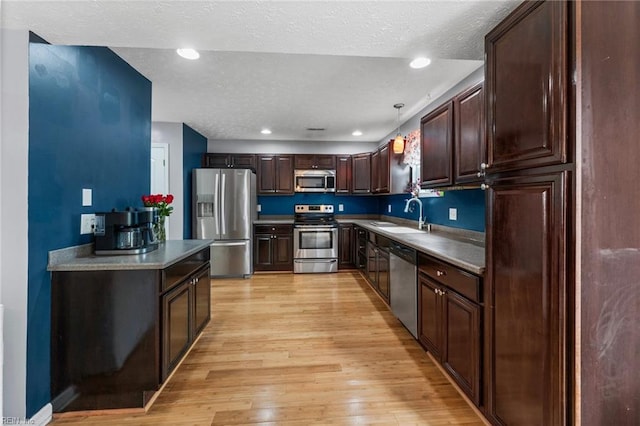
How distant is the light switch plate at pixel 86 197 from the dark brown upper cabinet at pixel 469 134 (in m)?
2.63

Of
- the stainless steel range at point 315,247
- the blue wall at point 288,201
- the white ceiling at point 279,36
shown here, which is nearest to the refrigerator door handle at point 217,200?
the blue wall at point 288,201

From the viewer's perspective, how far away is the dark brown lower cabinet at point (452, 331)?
1591 mm

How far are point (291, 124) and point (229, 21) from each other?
9.74 ft

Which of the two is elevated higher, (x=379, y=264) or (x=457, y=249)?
(x=457, y=249)

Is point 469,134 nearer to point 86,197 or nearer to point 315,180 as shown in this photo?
point 86,197

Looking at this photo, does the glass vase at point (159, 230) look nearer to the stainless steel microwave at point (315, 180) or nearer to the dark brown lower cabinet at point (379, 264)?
the dark brown lower cabinet at point (379, 264)

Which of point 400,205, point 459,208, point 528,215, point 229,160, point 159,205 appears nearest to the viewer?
point 528,215

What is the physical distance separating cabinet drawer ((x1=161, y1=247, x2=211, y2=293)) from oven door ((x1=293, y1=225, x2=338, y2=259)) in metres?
2.48

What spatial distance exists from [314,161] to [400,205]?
185cm

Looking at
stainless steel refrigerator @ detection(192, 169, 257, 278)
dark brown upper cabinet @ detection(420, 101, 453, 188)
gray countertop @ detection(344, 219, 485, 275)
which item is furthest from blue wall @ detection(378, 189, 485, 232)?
stainless steel refrigerator @ detection(192, 169, 257, 278)

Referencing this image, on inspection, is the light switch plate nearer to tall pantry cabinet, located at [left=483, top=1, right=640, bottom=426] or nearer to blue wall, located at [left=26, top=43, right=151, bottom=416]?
blue wall, located at [left=26, top=43, right=151, bottom=416]

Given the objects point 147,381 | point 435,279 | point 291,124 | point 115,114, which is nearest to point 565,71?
point 435,279

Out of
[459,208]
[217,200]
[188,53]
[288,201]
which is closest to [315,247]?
[288,201]

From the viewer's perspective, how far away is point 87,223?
1.90 meters
